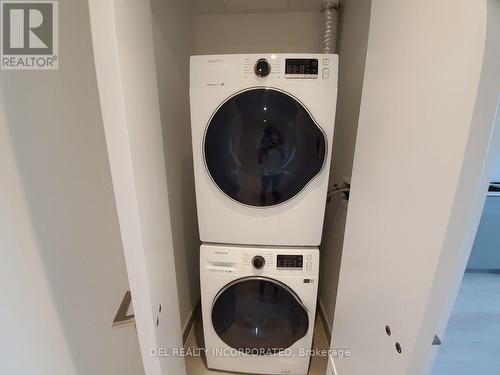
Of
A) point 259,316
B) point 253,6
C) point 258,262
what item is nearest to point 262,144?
point 258,262

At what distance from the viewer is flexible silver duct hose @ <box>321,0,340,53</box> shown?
152 centimetres

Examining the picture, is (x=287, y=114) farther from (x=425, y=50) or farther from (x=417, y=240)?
(x=417, y=240)

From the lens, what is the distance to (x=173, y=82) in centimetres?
143

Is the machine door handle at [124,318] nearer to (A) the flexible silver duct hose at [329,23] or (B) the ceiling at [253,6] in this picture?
(A) the flexible silver duct hose at [329,23]

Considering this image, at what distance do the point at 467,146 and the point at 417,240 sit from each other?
23 cm

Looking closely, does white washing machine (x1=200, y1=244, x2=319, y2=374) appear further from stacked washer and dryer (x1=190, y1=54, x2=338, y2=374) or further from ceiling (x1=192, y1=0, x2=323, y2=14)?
ceiling (x1=192, y1=0, x2=323, y2=14)

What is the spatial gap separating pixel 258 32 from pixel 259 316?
6.44ft

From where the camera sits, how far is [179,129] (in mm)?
1520

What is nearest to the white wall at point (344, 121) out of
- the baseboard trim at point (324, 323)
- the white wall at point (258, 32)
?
the baseboard trim at point (324, 323)

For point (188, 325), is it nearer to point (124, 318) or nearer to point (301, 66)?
point (124, 318)

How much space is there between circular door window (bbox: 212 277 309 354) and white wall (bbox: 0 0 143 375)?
564 mm

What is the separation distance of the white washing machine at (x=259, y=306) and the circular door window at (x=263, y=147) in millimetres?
318

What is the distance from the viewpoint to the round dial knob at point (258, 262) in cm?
120

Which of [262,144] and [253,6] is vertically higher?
[253,6]
